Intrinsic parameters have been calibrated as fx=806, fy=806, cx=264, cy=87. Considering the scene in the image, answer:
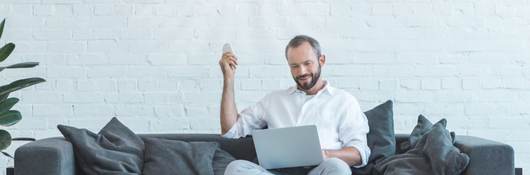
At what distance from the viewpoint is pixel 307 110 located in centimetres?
388

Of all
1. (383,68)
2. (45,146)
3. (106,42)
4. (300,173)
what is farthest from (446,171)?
(106,42)

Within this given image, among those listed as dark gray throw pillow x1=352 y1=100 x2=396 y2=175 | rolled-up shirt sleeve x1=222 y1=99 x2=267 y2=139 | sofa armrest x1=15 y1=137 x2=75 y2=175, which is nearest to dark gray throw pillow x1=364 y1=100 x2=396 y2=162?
dark gray throw pillow x1=352 y1=100 x2=396 y2=175

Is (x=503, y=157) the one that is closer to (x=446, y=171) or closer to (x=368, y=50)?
(x=446, y=171)

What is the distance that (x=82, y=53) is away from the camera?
465cm

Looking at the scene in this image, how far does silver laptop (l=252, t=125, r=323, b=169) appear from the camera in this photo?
3.44 m

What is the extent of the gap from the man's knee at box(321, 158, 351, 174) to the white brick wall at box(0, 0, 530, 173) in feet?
4.08

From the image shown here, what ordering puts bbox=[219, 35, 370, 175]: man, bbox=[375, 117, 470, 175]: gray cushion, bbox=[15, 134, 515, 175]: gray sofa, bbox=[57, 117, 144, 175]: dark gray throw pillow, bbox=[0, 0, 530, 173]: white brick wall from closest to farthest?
bbox=[15, 134, 515, 175]: gray sofa < bbox=[375, 117, 470, 175]: gray cushion < bbox=[57, 117, 144, 175]: dark gray throw pillow < bbox=[219, 35, 370, 175]: man < bbox=[0, 0, 530, 173]: white brick wall

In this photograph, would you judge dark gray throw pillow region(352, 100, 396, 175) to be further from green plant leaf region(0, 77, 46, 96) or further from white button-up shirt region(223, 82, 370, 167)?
green plant leaf region(0, 77, 46, 96)

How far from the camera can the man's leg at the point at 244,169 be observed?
3.43m

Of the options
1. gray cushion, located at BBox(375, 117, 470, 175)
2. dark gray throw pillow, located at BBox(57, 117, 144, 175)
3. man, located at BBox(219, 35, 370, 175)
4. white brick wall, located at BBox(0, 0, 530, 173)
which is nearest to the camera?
gray cushion, located at BBox(375, 117, 470, 175)

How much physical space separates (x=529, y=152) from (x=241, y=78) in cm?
174

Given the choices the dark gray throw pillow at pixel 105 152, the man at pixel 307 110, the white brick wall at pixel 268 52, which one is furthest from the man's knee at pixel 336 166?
the white brick wall at pixel 268 52

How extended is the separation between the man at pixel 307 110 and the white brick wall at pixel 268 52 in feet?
2.28

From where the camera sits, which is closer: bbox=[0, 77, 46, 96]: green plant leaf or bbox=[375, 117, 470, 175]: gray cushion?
bbox=[375, 117, 470, 175]: gray cushion
